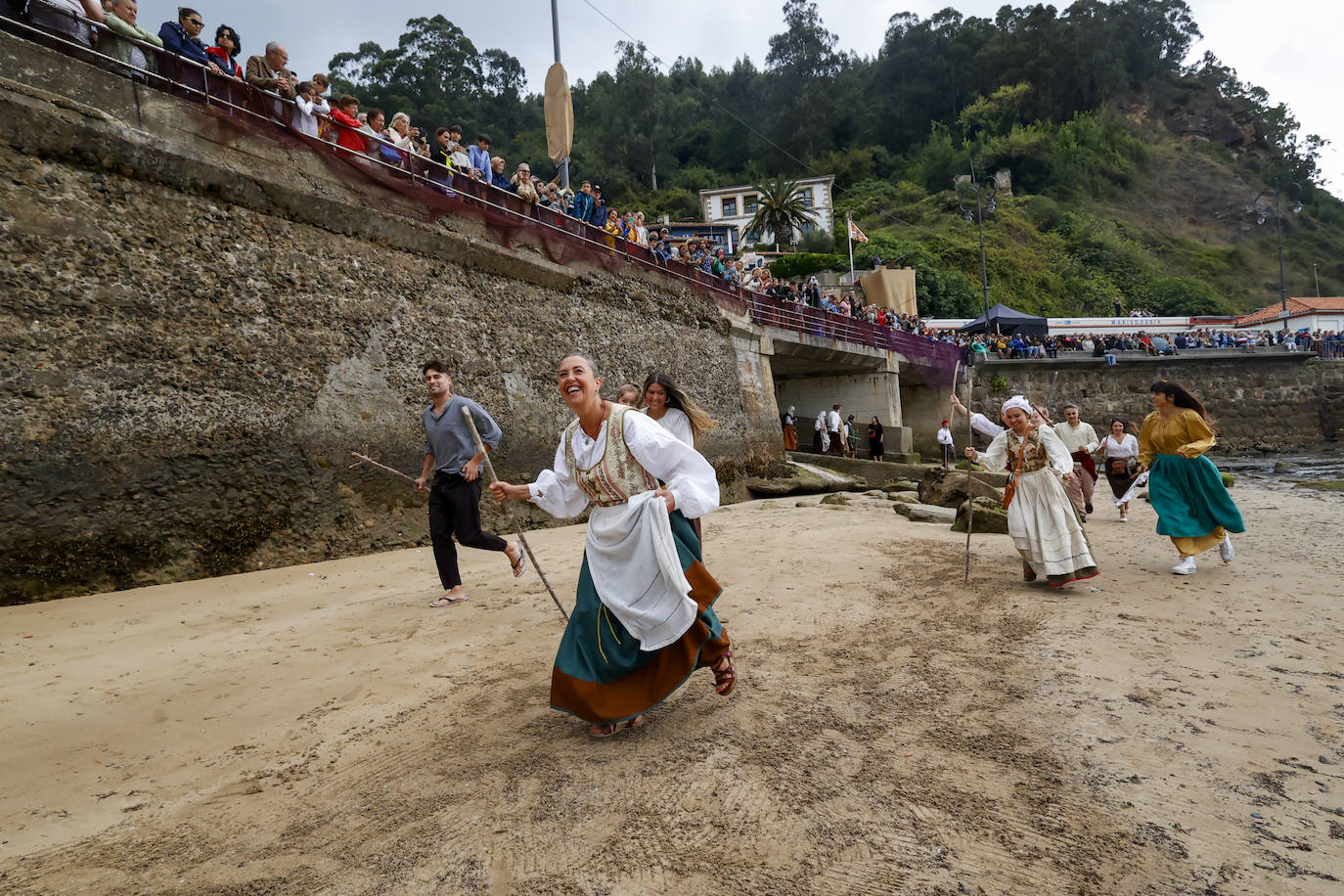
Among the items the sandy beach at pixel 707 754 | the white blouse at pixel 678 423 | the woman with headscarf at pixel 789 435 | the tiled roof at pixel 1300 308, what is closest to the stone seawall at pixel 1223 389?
the tiled roof at pixel 1300 308

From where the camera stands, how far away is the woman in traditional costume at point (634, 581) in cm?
340

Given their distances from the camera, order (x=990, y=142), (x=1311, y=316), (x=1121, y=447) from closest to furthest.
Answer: (x=1121, y=447), (x=1311, y=316), (x=990, y=142)

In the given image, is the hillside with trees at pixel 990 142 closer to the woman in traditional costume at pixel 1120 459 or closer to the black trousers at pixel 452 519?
the woman in traditional costume at pixel 1120 459

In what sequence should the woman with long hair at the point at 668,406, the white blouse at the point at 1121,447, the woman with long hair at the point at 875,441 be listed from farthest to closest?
1. the woman with long hair at the point at 875,441
2. the white blouse at the point at 1121,447
3. the woman with long hair at the point at 668,406

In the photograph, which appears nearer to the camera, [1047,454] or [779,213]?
[1047,454]

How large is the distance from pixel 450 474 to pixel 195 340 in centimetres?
346

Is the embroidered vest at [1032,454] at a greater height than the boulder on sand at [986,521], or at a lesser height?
greater

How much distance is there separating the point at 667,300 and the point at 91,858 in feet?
47.7

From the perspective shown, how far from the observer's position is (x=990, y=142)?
75.2 metres

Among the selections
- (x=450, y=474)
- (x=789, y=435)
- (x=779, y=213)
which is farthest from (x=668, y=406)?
(x=779, y=213)

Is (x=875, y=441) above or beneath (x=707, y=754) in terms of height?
above

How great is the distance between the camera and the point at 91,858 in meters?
2.46

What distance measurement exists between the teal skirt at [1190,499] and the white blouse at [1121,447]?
4.21m

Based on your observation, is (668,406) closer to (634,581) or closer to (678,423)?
(678,423)
